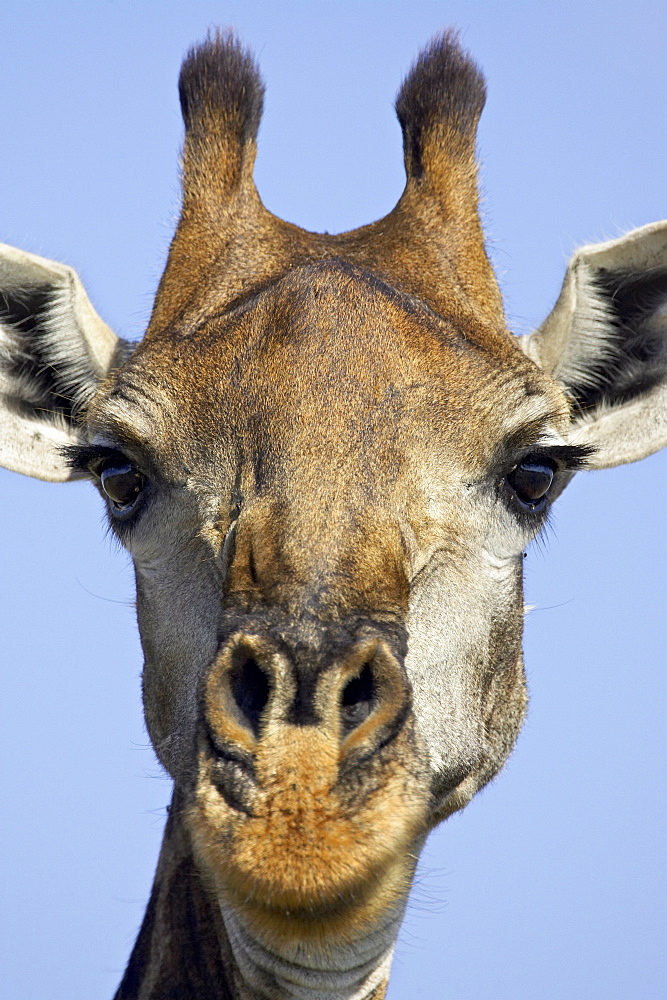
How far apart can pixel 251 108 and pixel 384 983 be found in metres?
5.98

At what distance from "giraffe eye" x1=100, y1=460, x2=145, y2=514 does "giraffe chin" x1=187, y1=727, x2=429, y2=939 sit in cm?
212

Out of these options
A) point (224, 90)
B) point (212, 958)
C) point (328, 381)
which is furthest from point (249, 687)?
point (224, 90)

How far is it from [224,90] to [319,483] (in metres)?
4.23

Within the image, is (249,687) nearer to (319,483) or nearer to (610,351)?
(319,483)

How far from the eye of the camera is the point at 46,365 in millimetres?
8195

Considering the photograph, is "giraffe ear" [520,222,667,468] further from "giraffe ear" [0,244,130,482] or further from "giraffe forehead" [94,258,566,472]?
"giraffe ear" [0,244,130,482]

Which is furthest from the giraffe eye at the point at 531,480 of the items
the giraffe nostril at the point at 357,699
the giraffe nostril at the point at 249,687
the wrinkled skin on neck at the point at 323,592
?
the giraffe nostril at the point at 249,687

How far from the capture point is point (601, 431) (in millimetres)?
8102

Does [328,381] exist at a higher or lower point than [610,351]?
lower

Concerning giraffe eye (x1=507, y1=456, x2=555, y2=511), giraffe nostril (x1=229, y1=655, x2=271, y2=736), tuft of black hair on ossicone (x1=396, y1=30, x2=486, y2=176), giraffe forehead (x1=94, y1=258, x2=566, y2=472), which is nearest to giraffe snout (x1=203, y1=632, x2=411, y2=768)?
giraffe nostril (x1=229, y1=655, x2=271, y2=736)

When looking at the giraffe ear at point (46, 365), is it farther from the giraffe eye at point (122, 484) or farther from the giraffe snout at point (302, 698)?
the giraffe snout at point (302, 698)

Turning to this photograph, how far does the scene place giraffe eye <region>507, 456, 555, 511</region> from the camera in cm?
682

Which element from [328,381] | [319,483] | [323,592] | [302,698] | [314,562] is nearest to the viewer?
[302,698]

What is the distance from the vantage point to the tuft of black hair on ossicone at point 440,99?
884cm
